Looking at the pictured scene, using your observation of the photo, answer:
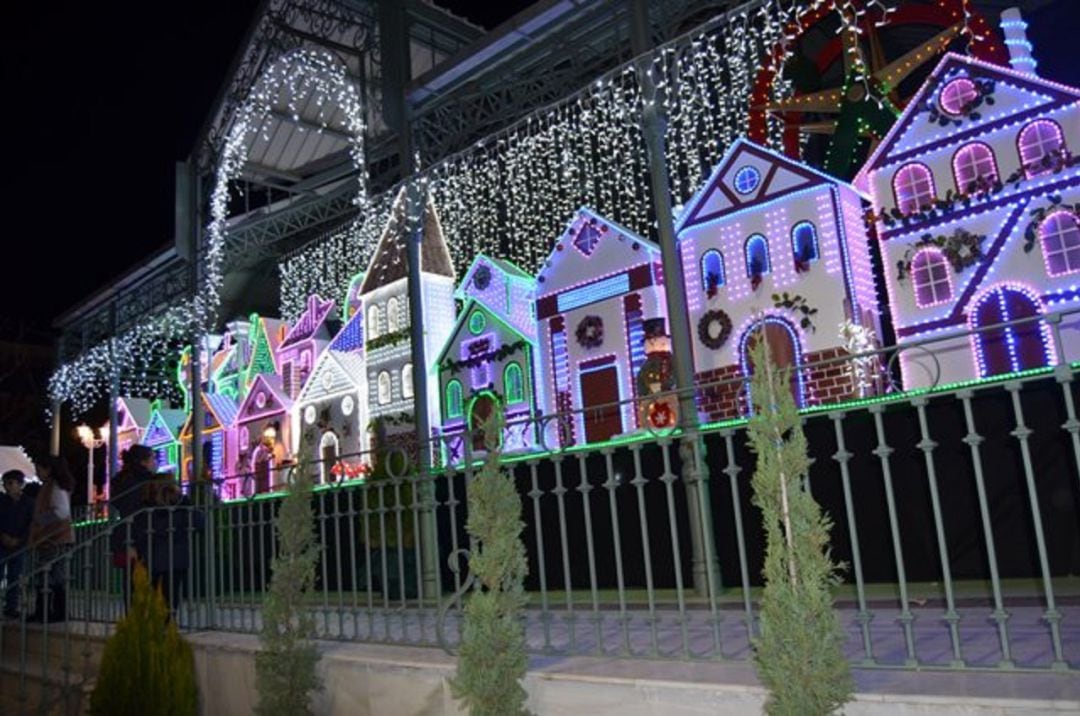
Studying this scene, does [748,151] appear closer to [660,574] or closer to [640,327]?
[640,327]

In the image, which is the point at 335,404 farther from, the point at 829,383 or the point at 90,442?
the point at 829,383

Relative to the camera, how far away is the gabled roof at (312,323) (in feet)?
82.0

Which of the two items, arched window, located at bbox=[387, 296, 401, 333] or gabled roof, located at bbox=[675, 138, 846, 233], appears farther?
arched window, located at bbox=[387, 296, 401, 333]

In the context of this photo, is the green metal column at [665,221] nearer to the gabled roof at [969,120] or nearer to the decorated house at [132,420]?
the gabled roof at [969,120]

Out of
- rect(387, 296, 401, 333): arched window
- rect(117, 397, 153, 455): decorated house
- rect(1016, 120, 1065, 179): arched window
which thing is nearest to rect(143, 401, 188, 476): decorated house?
rect(117, 397, 153, 455): decorated house

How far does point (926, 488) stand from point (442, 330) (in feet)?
46.7

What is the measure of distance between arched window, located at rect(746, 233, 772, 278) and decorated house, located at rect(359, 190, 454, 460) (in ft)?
28.0

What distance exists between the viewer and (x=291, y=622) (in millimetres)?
5328

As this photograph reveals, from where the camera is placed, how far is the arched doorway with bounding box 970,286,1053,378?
32.4 feet

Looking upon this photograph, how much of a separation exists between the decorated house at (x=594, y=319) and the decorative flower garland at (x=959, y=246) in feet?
15.4

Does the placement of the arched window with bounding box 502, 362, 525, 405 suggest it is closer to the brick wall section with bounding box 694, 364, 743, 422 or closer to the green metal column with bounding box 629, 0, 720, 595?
the brick wall section with bounding box 694, 364, 743, 422

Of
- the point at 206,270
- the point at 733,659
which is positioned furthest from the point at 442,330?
the point at 733,659

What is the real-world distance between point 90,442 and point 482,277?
51.2 ft

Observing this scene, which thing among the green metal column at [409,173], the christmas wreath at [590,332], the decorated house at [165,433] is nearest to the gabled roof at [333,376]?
the decorated house at [165,433]
